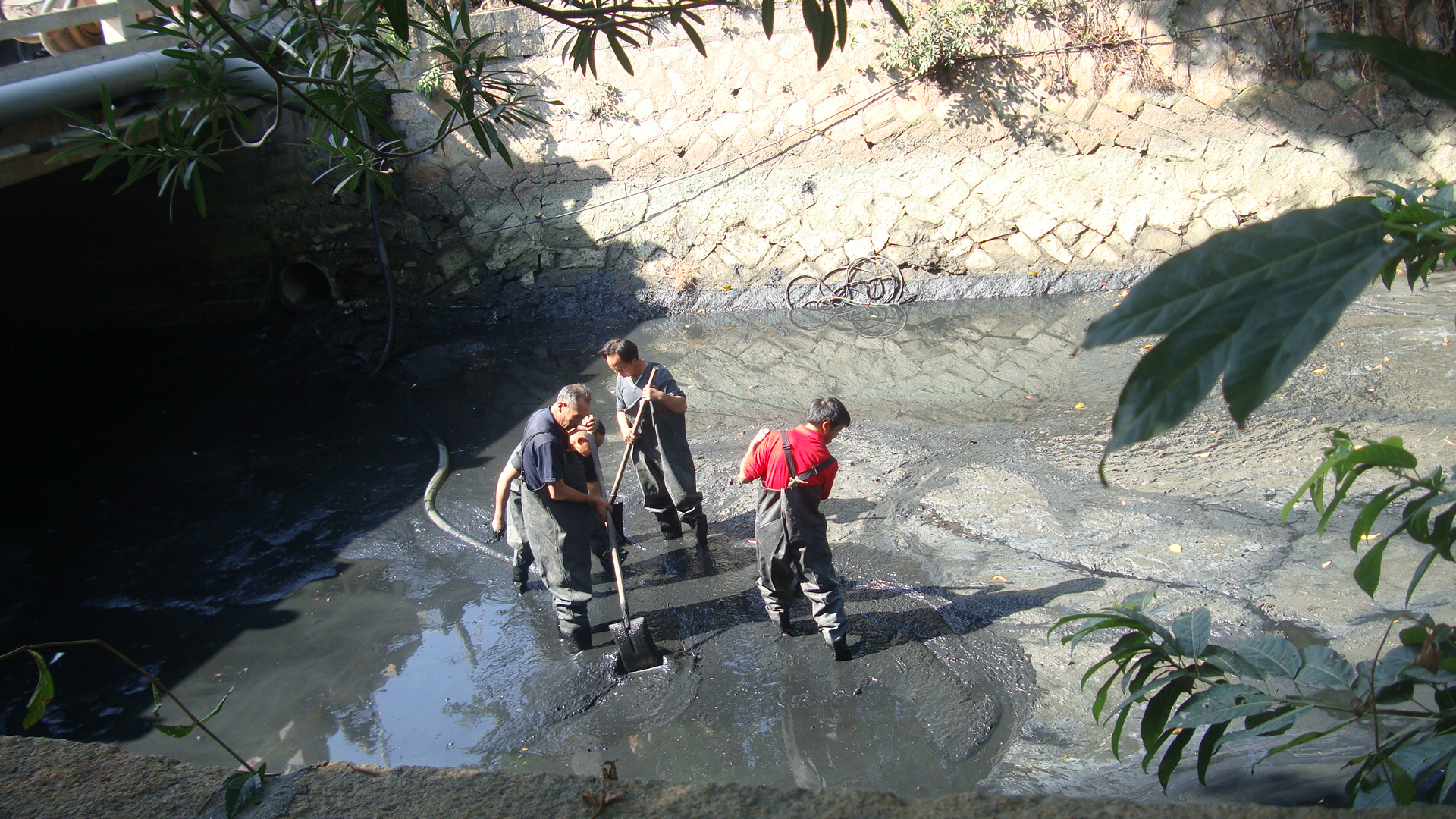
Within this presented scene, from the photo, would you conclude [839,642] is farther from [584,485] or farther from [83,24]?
[83,24]

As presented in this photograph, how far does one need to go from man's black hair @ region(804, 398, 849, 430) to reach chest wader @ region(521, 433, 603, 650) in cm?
144

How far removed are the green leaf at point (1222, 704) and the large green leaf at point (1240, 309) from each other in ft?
3.30

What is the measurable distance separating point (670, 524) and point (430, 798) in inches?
170

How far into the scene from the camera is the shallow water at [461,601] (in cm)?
429

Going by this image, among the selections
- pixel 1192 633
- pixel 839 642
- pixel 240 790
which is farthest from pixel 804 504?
pixel 240 790

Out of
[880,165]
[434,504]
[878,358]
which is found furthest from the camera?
[880,165]

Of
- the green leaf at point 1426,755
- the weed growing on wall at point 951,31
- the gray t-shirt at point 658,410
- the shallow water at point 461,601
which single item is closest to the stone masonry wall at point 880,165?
the weed growing on wall at point 951,31

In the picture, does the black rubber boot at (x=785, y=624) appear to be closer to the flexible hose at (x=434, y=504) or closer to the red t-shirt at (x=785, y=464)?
the red t-shirt at (x=785, y=464)

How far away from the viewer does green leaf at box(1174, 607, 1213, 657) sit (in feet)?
5.59

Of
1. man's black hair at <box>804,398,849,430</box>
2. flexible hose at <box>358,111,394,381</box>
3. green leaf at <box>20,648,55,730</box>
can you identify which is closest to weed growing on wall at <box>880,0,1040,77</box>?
flexible hose at <box>358,111,394,381</box>

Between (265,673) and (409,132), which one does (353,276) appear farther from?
(265,673)

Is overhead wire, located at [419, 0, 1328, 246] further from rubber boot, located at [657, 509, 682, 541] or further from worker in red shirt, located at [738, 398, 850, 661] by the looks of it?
worker in red shirt, located at [738, 398, 850, 661]

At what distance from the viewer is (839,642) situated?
463cm

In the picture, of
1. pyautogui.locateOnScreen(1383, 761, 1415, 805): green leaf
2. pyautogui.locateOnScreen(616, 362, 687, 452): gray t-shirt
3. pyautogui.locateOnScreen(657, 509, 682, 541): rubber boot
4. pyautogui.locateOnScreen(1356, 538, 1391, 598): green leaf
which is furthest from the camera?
pyautogui.locateOnScreen(657, 509, 682, 541): rubber boot
